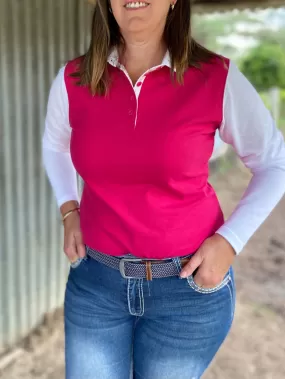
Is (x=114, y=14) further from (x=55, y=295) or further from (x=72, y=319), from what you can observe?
(x=55, y=295)

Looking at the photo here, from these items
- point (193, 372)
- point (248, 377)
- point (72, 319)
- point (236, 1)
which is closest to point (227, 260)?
point (193, 372)

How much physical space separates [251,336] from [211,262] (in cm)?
209

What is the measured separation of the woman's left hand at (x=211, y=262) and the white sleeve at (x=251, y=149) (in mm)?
20

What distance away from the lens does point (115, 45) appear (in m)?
1.23

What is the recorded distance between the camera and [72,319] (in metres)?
1.26

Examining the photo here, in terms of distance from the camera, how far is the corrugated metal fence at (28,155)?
7.30ft

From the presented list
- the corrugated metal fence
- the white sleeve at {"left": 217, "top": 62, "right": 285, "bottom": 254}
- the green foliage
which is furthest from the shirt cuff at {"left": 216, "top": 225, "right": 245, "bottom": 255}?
the green foliage

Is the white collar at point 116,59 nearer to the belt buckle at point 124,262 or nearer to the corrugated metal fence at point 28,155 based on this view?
the belt buckle at point 124,262

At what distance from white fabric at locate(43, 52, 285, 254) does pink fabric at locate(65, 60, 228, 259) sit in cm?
3

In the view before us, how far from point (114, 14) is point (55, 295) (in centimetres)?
206

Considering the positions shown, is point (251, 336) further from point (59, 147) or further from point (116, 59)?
point (116, 59)

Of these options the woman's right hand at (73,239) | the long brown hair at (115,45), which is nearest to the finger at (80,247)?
the woman's right hand at (73,239)

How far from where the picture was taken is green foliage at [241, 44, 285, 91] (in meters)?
11.1

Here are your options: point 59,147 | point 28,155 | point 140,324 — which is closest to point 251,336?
point 28,155
